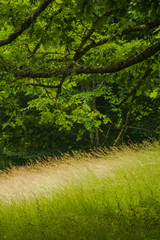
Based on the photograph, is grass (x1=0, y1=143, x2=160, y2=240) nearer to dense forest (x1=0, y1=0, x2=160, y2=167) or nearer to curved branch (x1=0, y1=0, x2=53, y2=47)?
dense forest (x1=0, y1=0, x2=160, y2=167)

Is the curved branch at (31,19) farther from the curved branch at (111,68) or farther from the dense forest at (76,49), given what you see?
the curved branch at (111,68)

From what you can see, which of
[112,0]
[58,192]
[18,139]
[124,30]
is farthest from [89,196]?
[18,139]

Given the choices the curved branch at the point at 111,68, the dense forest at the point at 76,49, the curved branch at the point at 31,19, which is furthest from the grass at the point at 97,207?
the curved branch at the point at 31,19

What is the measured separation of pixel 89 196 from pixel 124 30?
2.94 metres

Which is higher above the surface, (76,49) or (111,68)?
(76,49)

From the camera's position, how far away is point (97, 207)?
4.57 m

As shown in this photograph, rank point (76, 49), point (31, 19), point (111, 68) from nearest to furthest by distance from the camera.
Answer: point (111, 68), point (31, 19), point (76, 49)

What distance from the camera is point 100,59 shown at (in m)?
5.60

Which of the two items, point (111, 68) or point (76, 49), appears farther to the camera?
point (76, 49)

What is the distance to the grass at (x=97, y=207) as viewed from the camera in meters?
3.51

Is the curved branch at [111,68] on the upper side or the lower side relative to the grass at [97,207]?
upper

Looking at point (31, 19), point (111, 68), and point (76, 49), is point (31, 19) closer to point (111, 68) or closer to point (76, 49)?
point (111, 68)

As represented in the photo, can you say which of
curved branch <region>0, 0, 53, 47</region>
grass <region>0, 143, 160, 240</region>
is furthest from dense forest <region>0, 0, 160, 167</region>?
grass <region>0, 143, 160, 240</region>

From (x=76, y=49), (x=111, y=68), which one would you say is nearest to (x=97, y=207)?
(x=111, y=68)
